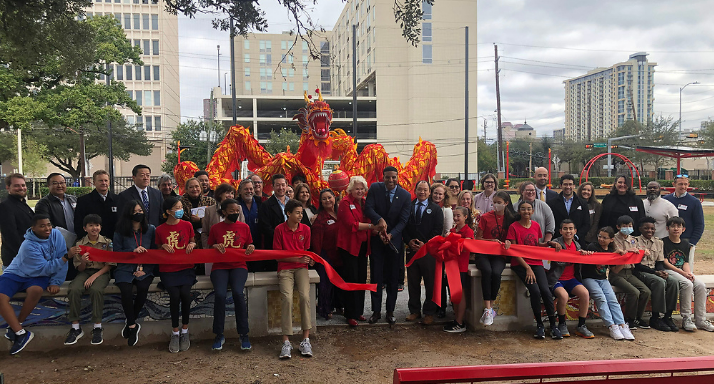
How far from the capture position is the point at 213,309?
14.5 feet

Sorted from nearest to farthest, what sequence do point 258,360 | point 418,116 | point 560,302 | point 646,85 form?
point 258,360
point 560,302
point 418,116
point 646,85

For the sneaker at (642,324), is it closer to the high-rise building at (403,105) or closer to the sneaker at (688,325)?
the sneaker at (688,325)

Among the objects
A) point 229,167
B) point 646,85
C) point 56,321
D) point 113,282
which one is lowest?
point 56,321

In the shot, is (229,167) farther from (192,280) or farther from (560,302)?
(560,302)

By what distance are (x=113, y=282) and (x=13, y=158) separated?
104 ft

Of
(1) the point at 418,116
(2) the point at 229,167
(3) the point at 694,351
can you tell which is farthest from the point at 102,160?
(3) the point at 694,351

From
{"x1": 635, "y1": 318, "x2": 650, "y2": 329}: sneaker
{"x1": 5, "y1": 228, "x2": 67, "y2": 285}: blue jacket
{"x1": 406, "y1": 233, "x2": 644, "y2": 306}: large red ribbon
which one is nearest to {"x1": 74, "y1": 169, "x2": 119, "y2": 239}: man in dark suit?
{"x1": 5, "y1": 228, "x2": 67, "y2": 285}: blue jacket

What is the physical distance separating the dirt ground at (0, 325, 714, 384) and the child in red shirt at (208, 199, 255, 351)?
22cm

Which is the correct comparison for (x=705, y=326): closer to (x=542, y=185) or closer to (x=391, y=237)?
(x=542, y=185)

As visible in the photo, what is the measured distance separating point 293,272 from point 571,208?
3255 millimetres

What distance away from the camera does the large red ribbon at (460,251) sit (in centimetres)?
461

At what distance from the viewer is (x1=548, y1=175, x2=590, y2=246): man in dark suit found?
17.2 ft

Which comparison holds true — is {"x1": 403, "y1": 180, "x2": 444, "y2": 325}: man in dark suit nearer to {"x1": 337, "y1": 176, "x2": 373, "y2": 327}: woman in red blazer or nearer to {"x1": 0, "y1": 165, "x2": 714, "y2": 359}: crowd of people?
{"x1": 0, "y1": 165, "x2": 714, "y2": 359}: crowd of people

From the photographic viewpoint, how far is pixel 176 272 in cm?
425
